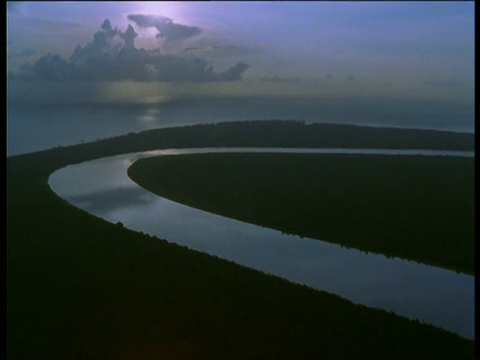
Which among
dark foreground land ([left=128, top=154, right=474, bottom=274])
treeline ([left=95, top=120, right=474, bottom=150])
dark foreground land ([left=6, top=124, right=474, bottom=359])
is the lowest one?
treeline ([left=95, top=120, right=474, bottom=150])

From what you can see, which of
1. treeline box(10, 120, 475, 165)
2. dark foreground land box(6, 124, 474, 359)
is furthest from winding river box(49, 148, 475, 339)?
treeline box(10, 120, 475, 165)

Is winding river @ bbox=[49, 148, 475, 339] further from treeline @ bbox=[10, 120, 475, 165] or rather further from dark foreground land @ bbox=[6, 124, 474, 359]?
treeline @ bbox=[10, 120, 475, 165]

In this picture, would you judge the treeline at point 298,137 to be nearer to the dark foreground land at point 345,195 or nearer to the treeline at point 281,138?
the treeline at point 281,138

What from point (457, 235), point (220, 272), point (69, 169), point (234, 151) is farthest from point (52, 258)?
point (234, 151)

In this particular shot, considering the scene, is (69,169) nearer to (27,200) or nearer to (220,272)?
(27,200)

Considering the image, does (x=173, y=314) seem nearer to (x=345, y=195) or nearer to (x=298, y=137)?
(x=345, y=195)

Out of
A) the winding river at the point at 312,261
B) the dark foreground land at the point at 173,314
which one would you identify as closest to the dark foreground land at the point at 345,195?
the winding river at the point at 312,261

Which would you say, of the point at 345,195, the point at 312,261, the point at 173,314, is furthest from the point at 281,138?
the point at 173,314
